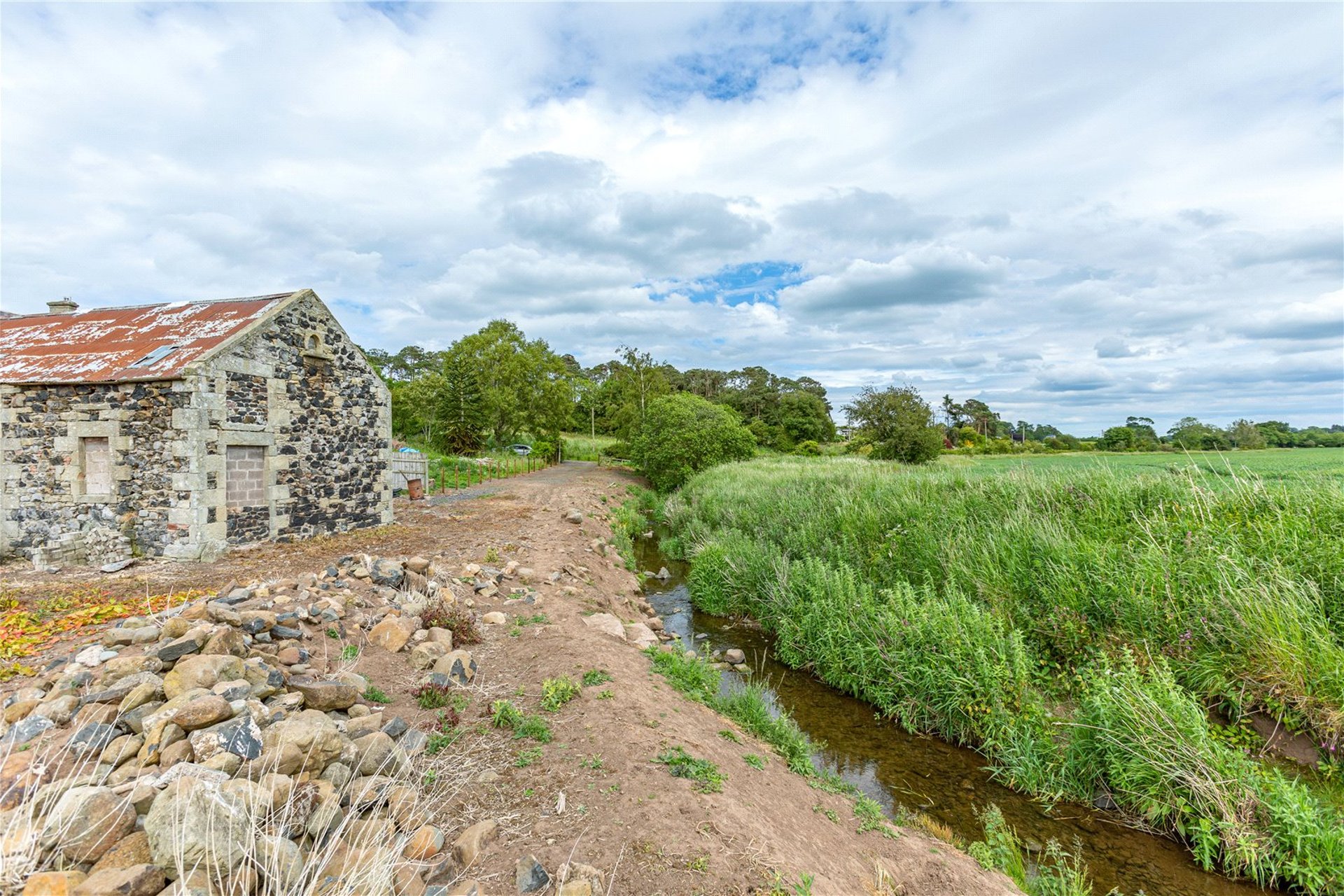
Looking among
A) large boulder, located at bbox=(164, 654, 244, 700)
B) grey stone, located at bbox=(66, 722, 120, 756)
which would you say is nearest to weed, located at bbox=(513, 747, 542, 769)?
large boulder, located at bbox=(164, 654, 244, 700)

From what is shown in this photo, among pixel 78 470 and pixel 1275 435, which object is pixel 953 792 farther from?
pixel 1275 435

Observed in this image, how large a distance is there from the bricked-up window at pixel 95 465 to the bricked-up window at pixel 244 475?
2136 millimetres

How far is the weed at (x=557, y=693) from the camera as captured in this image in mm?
5574

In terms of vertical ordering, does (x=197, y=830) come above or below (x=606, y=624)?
above

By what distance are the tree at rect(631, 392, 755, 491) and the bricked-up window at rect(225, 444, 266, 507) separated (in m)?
17.8

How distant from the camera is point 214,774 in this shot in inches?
130

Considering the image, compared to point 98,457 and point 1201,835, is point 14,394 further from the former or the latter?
point 1201,835

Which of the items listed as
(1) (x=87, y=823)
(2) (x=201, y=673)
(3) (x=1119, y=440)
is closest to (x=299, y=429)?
(2) (x=201, y=673)

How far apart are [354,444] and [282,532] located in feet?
8.91

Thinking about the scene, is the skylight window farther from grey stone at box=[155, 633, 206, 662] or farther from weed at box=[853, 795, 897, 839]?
weed at box=[853, 795, 897, 839]

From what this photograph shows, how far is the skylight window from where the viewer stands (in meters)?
11.0

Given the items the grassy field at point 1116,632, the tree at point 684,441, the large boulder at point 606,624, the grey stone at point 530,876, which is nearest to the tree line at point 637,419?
the tree at point 684,441

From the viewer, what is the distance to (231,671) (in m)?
4.55

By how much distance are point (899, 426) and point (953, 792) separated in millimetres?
24685
